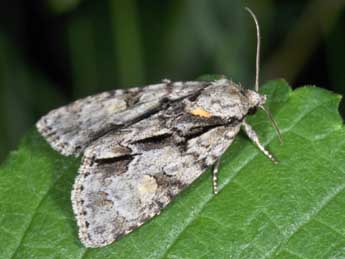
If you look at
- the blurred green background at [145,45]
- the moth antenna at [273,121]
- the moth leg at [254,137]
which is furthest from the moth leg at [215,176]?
the blurred green background at [145,45]

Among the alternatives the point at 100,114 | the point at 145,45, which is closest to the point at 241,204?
the point at 100,114

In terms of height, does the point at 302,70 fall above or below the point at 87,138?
below

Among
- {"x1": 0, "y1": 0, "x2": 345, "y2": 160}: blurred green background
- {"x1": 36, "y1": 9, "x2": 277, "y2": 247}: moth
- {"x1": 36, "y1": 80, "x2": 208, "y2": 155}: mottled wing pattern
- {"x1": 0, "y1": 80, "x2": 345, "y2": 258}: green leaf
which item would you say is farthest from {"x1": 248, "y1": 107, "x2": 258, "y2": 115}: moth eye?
{"x1": 0, "y1": 0, "x2": 345, "y2": 160}: blurred green background

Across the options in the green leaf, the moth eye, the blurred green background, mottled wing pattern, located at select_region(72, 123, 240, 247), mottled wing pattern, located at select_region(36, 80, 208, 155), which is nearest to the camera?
the green leaf

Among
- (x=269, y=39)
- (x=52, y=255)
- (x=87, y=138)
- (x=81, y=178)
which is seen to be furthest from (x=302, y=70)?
(x=52, y=255)

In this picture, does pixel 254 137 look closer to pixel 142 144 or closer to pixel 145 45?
pixel 142 144

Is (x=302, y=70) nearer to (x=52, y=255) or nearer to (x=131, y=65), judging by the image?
(x=131, y=65)

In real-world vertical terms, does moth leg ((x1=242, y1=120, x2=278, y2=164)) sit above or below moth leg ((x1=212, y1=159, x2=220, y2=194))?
above

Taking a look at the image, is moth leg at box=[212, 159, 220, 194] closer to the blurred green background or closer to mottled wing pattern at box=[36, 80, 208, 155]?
mottled wing pattern at box=[36, 80, 208, 155]
